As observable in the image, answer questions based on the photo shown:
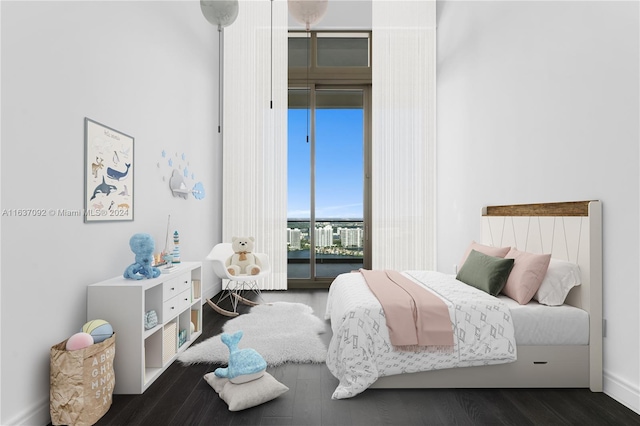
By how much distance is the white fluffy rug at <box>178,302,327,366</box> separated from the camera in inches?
105

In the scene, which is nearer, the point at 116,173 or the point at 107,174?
the point at 107,174

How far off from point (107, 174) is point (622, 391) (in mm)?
3482

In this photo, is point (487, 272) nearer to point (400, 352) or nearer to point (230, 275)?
point (400, 352)

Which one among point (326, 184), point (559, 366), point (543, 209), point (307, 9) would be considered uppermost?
point (307, 9)

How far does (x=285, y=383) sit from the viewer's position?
7.55ft

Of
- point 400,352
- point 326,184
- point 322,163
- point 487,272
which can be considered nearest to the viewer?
point 400,352

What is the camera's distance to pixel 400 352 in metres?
2.18

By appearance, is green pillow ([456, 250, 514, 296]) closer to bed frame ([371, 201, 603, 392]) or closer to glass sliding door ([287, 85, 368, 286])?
bed frame ([371, 201, 603, 392])

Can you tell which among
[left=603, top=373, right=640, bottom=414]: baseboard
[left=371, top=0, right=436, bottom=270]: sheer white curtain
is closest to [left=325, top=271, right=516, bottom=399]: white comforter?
[left=603, top=373, right=640, bottom=414]: baseboard

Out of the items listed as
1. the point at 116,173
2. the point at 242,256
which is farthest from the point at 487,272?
the point at 116,173

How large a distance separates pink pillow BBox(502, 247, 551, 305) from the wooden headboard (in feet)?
0.63

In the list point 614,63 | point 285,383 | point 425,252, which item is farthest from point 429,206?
point 285,383

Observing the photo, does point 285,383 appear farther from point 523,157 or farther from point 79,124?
point 523,157

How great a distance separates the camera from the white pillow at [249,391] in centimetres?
200
